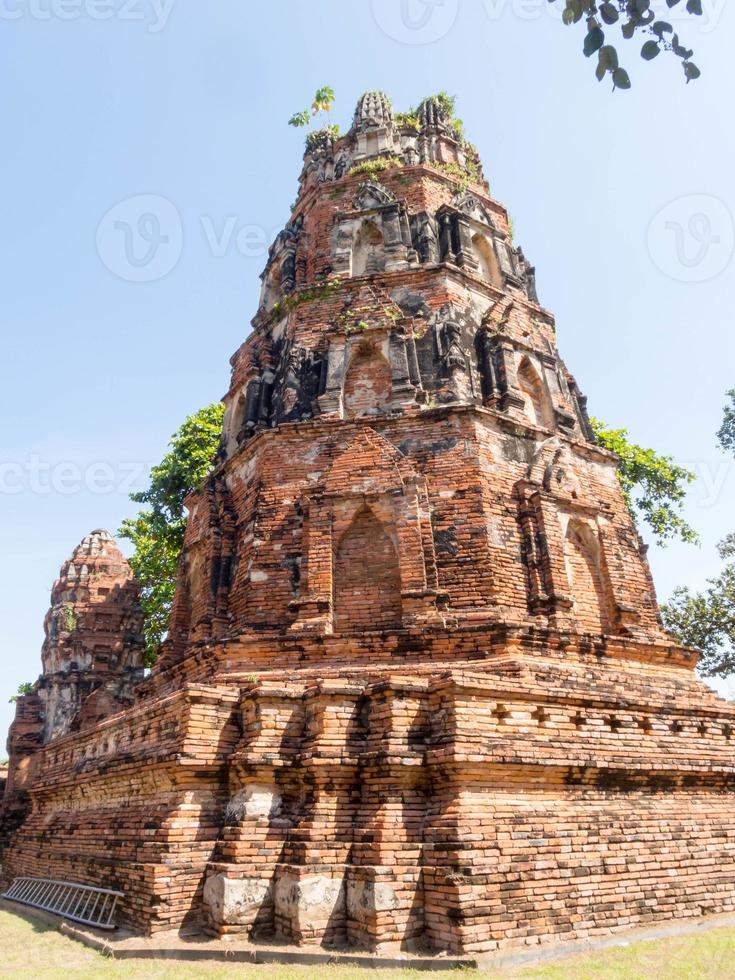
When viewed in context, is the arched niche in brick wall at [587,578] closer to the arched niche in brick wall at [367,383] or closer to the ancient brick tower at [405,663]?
the ancient brick tower at [405,663]

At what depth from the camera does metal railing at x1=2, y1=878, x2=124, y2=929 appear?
24.1ft

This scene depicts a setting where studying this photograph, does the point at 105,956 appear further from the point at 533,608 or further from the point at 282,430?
the point at 282,430

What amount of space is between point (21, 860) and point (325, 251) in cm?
1236

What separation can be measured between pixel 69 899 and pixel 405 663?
487 centimetres

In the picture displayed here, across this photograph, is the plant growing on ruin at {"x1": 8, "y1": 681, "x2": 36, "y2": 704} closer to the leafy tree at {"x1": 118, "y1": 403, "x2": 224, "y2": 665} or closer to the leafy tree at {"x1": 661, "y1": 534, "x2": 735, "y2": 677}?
the leafy tree at {"x1": 118, "y1": 403, "x2": 224, "y2": 665}

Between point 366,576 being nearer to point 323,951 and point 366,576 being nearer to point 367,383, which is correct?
point 367,383

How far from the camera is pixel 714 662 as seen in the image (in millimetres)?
21797

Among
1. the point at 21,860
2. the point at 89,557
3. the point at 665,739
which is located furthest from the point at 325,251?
the point at 89,557

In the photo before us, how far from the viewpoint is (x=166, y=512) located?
20562 millimetres

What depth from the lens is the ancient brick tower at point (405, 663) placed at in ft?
22.2

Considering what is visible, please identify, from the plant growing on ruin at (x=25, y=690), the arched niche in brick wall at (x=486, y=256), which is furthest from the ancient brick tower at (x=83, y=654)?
the arched niche in brick wall at (x=486, y=256)

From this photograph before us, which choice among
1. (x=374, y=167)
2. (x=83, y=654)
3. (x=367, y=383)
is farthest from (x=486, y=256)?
(x=83, y=654)

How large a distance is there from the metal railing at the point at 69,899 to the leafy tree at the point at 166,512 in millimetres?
10179

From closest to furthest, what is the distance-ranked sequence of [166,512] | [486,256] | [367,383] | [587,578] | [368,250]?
[587,578] < [367,383] < [368,250] < [486,256] < [166,512]
